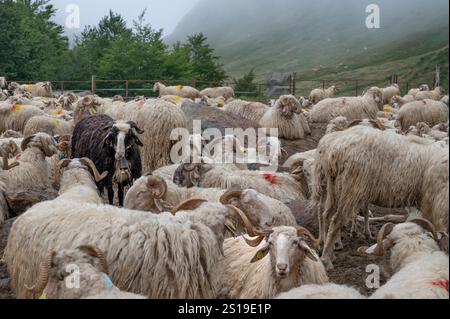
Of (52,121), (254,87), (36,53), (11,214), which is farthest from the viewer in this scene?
(36,53)

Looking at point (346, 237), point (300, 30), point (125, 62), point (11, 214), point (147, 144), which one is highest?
point (300, 30)

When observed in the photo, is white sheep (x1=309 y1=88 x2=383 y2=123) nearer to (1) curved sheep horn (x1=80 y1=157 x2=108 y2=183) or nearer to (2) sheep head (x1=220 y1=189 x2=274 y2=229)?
(1) curved sheep horn (x1=80 y1=157 x2=108 y2=183)

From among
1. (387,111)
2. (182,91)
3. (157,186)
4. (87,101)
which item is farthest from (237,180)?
(182,91)

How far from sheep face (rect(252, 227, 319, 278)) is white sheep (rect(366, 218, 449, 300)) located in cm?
70

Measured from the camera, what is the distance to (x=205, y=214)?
4.82 m

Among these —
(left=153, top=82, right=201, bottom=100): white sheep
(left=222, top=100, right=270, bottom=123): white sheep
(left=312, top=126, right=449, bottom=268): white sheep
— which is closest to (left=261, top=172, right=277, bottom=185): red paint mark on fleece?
(left=312, top=126, right=449, bottom=268): white sheep

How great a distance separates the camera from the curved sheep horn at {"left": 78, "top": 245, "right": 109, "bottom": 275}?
391 centimetres

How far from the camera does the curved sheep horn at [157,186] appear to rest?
246 inches

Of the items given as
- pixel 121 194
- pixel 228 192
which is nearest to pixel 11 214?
pixel 121 194

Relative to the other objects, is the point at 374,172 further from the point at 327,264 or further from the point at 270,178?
the point at 270,178

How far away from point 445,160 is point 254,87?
23.3 meters

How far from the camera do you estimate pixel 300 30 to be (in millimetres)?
141000

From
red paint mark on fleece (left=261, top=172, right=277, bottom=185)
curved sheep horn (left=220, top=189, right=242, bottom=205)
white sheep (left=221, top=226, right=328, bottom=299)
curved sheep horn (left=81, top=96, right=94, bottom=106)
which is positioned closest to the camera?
white sheep (left=221, top=226, right=328, bottom=299)
